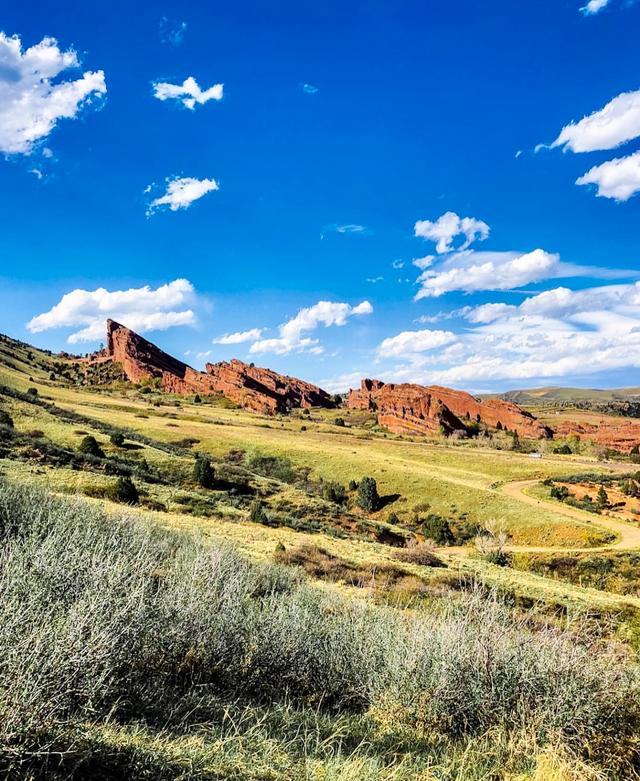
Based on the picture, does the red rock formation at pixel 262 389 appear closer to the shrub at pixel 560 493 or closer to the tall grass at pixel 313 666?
the shrub at pixel 560 493

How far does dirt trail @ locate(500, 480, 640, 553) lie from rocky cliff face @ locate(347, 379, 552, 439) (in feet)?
218

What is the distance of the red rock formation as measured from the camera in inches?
5340

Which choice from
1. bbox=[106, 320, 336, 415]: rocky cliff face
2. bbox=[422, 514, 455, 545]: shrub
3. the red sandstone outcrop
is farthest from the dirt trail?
bbox=[106, 320, 336, 415]: rocky cliff face

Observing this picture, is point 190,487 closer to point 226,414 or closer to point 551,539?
point 551,539

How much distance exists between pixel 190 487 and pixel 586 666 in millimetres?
31069

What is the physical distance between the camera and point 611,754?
568 cm

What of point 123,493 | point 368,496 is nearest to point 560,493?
point 368,496

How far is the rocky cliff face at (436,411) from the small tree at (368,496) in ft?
231

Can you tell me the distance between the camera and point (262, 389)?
151250mm

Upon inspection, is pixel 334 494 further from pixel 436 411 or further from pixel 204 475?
pixel 436 411

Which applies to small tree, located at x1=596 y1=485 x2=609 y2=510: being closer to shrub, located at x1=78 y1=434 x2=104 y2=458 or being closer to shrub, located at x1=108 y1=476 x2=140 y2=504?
shrub, located at x1=108 y1=476 x2=140 y2=504

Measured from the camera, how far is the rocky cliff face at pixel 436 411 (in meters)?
126

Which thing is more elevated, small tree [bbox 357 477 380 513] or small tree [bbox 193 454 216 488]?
small tree [bbox 193 454 216 488]

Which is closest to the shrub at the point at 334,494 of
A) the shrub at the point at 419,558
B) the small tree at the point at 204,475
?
the small tree at the point at 204,475
